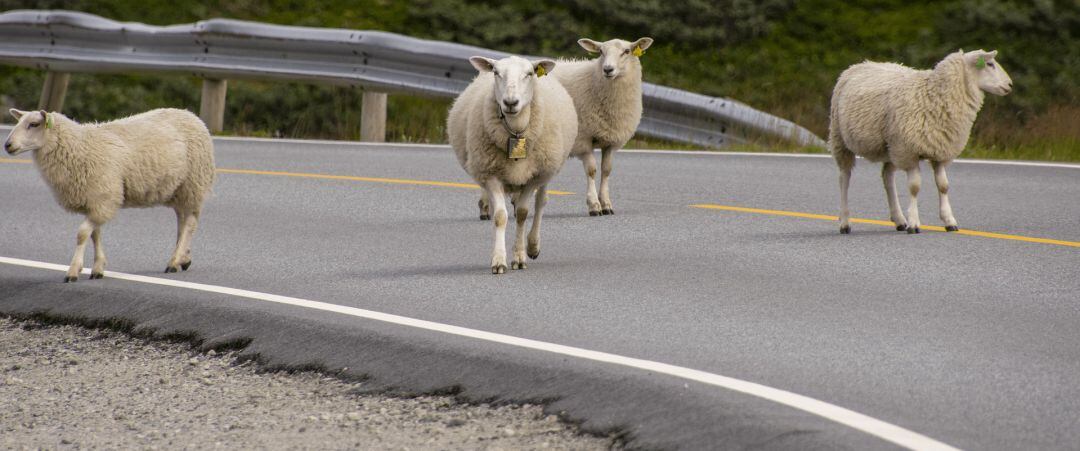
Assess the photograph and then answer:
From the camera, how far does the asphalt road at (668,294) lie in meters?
5.76

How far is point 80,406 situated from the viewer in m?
6.56

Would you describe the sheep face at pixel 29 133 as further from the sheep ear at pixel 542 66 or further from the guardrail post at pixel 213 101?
the guardrail post at pixel 213 101

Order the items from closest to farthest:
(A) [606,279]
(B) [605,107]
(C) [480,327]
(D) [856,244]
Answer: (C) [480,327] < (A) [606,279] < (D) [856,244] < (B) [605,107]

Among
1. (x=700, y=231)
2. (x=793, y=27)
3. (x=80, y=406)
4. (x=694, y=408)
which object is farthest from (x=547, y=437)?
(x=793, y=27)

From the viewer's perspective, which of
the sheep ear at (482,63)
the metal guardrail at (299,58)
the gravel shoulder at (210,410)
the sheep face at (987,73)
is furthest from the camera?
the metal guardrail at (299,58)

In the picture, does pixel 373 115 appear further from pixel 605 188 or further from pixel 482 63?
pixel 482 63

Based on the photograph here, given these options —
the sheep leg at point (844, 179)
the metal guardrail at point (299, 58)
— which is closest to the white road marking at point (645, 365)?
the sheep leg at point (844, 179)

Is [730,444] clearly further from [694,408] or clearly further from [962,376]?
[962,376]

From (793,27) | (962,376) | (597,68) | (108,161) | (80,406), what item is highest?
(793,27)

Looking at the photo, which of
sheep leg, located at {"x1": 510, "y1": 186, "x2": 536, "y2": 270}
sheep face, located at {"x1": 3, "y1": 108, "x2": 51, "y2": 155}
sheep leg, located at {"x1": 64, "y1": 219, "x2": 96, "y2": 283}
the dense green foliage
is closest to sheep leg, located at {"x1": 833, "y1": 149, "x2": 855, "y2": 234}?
Result: sheep leg, located at {"x1": 510, "y1": 186, "x2": 536, "y2": 270}

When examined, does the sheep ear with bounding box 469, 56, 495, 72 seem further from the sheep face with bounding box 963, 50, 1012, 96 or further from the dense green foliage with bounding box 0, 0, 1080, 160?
the dense green foliage with bounding box 0, 0, 1080, 160

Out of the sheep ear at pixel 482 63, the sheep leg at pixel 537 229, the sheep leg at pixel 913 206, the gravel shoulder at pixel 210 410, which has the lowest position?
the gravel shoulder at pixel 210 410

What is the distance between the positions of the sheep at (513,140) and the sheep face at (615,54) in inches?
80.0

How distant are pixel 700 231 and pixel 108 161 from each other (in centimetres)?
401
